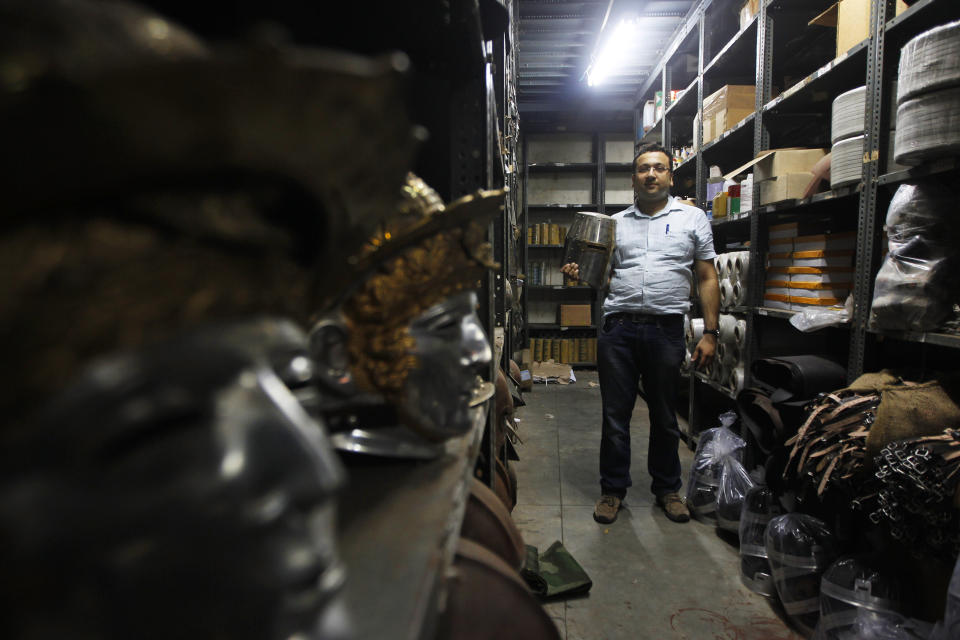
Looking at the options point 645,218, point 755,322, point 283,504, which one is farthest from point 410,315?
point 755,322

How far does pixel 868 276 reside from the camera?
1816mm

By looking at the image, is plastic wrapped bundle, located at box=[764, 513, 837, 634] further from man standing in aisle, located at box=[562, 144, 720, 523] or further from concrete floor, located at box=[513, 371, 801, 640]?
man standing in aisle, located at box=[562, 144, 720, 523]

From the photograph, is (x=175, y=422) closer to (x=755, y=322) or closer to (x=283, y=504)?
(x=283, y=504)

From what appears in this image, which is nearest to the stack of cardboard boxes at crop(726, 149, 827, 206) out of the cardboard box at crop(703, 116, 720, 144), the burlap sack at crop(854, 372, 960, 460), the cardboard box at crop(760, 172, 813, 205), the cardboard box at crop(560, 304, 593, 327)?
the cardboard box at crop(760, 172, 813, 205)

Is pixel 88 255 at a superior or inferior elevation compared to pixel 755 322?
superior

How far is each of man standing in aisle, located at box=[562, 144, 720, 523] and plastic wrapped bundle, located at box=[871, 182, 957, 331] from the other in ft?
2.91

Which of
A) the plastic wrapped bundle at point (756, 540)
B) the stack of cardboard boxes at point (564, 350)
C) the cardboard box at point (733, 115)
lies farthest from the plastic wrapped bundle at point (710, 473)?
the stack of cardboard boxes at point (564, 350)

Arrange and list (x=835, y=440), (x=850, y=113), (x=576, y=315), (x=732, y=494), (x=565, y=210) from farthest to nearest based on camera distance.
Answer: (x=565, y=210)
(x=576, y=315)
(x=732, y=494)
(x=850, y=113)
(x=835, y=440)

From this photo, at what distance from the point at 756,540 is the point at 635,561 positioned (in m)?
0.48

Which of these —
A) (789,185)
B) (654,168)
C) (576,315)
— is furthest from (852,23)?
(576,315)

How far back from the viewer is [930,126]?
1.35 m

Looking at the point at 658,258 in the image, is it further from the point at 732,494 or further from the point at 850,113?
the point at 732,494

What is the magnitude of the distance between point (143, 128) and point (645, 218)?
2472mm

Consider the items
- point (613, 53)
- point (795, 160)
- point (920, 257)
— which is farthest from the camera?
point (613, 53)
